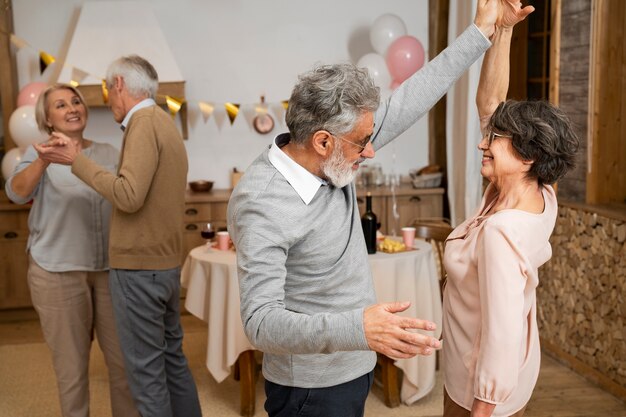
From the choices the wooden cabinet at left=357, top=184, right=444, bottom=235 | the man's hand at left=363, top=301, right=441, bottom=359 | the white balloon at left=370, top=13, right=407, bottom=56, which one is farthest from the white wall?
the man's hand at left=363, top=301, right=441, bottom=359

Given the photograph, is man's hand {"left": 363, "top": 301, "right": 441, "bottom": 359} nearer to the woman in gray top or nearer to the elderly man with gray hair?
the elderly man with gray hair

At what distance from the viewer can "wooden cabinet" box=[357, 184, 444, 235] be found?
5699mm

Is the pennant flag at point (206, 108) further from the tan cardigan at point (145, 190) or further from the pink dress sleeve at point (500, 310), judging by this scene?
the pink dress sleeve at point (500, 310)

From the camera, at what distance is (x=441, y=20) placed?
606 cm

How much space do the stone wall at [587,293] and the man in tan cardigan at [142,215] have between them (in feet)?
7.17

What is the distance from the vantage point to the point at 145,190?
272 cm

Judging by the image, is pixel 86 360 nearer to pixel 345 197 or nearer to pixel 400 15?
pixel 345 197

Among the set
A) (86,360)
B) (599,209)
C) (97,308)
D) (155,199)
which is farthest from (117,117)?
(599,209)

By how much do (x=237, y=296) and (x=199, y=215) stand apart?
6.42 ft

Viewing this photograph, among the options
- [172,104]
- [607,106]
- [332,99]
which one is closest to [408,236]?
[607,106]

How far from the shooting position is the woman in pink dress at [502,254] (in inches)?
71.2

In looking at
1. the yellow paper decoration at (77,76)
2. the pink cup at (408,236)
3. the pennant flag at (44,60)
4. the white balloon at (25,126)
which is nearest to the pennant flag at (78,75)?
the yellow paper decoration at (77,76)

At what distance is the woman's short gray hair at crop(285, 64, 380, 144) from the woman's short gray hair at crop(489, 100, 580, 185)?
1.28ft

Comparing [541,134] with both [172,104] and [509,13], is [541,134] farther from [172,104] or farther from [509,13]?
[172,104]
